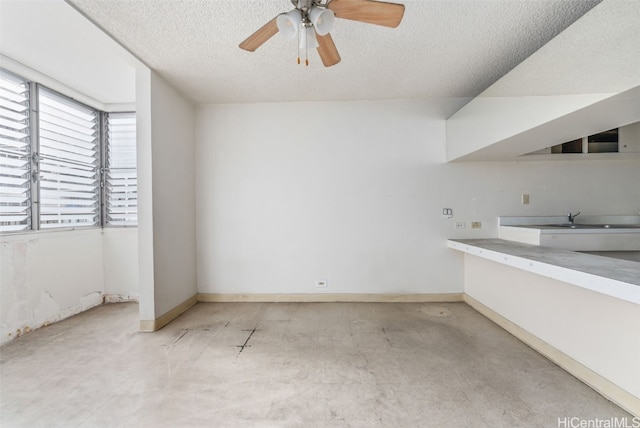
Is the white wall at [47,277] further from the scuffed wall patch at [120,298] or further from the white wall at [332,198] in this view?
the white wall at [332,198]

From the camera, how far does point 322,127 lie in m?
3.59

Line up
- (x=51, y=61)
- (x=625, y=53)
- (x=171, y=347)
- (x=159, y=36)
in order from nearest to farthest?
(x=625, y=53) < (x=159, y=36) < (x=171, y=347) < (x=51, y=61)

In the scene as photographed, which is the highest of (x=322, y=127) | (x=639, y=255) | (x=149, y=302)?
(x=322, y=127)

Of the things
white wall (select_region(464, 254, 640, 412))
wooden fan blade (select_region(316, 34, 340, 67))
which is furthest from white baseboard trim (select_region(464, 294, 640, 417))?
wooden fan blade (select_region(316, 34, 340, 67))

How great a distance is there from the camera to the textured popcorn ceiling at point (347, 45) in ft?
6.29

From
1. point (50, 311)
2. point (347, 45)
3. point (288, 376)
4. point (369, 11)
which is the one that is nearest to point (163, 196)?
point (50, 311)

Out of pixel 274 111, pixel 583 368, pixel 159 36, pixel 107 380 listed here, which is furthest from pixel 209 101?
pixel 583 368

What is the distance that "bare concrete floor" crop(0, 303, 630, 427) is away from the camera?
1.64 m

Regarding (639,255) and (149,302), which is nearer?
(639,255)

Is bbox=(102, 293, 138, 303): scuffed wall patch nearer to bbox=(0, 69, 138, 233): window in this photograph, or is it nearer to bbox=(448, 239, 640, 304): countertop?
bbox=(0, 69, 138, 233): window

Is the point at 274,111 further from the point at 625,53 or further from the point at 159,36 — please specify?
the point at 625,53

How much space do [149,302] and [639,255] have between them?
14.8 ft

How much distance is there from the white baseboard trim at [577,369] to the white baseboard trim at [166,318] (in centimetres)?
359

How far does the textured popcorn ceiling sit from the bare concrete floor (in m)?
2.64
